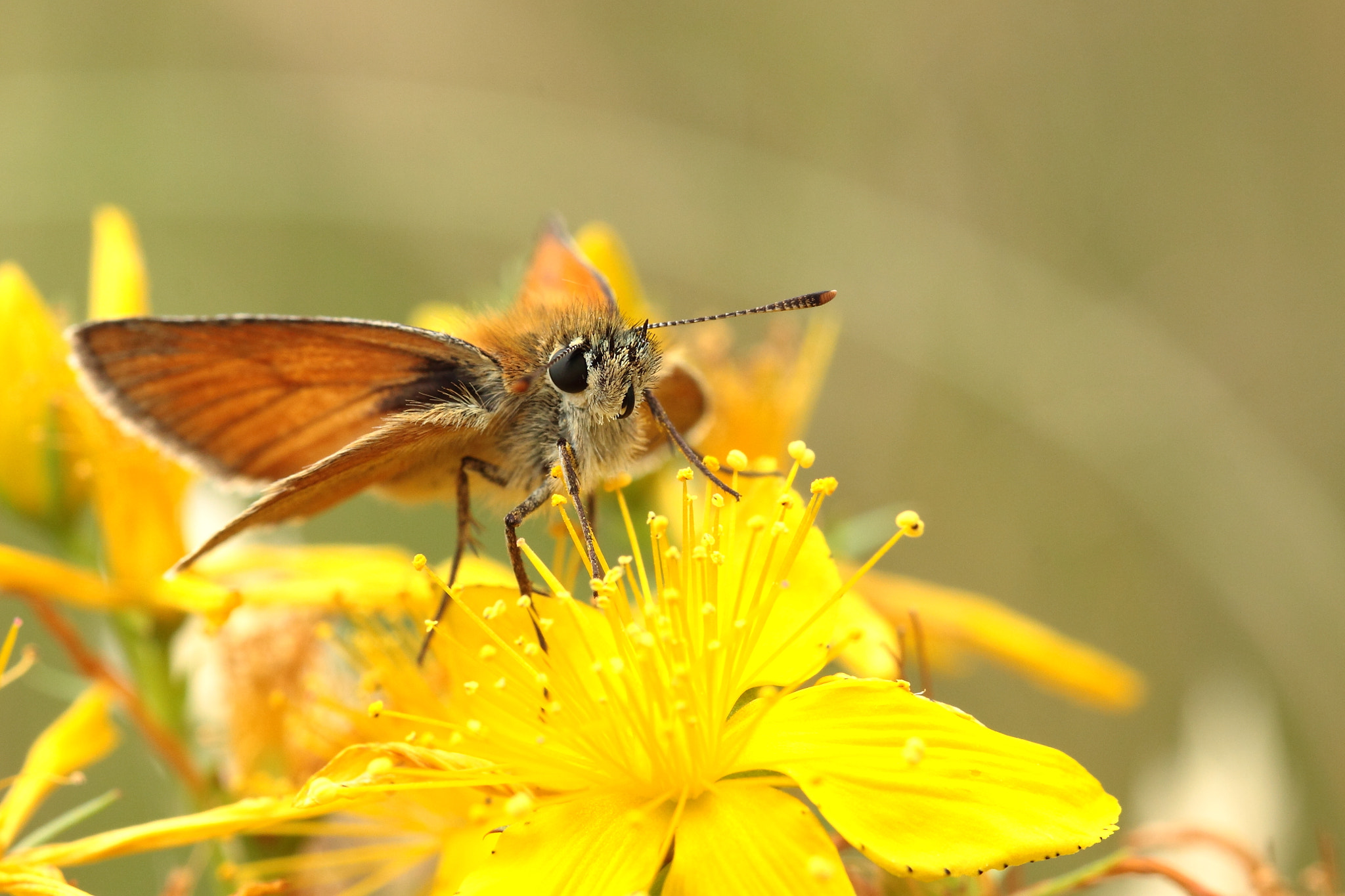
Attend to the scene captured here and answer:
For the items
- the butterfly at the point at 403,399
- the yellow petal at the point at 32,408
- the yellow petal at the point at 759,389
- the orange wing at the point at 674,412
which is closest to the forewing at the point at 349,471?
the butterfly at the point at 403,399

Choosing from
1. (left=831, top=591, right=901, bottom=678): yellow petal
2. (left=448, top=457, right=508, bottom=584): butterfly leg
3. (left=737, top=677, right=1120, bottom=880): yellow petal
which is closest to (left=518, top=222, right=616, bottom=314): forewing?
(left=448, top=457, right=508, bottom=584): butterfly leg

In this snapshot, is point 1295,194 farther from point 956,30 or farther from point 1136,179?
point 956,30

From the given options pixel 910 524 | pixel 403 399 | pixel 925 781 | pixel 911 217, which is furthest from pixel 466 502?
pixel 911 217

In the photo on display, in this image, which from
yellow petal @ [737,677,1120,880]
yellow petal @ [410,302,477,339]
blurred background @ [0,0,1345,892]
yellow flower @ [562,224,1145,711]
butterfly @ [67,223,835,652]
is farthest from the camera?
blurred background @ [0,0,1345,892]

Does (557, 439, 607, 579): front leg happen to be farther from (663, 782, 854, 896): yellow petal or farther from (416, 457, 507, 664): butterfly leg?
(663, 782, 854, 896): yellow petal

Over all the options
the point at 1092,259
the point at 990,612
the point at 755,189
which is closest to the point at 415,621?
the point at 990,612

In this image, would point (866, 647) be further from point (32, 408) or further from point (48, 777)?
point (32, 408)
